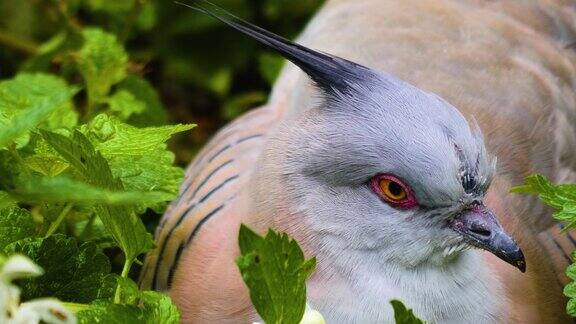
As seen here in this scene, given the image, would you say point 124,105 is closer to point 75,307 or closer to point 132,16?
point 132,16

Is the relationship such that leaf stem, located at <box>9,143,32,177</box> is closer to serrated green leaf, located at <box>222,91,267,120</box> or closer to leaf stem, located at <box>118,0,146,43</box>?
leaf stem, located at <box>118,0,146,43</box>

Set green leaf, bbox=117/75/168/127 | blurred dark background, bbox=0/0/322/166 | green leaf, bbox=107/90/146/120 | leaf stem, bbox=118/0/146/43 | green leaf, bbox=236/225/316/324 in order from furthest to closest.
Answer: blurred dark background, bbox=0/0/322/166 → leaf stem, bbox=118/0/146/43 → green leaf, bbox=117/75/168/127 → green leaf, bbox=107/90/146/120 → green leaf, bbox=236/225/316/324

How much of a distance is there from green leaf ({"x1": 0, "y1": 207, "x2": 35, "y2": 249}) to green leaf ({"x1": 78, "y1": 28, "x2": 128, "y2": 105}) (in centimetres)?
89

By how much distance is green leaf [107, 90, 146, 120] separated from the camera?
9.39 feet

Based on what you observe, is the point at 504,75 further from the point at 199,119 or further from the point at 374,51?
the point at 199,119

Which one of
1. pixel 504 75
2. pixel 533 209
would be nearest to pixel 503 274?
pixel 533 209

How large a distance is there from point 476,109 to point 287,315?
123 centimetres

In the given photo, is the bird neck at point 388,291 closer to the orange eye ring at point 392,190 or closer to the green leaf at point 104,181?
the orange eye ring at point 392,190

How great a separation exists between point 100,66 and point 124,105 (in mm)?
153

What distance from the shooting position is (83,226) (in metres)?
2.42

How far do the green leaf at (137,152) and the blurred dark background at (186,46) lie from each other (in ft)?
5.44

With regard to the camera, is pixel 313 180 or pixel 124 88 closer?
pixel 313 180

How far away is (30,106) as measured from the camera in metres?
2.41

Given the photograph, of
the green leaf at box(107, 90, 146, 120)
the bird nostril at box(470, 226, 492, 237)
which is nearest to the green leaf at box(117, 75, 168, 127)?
the green leaf at box(107, 90, 146, 120)
